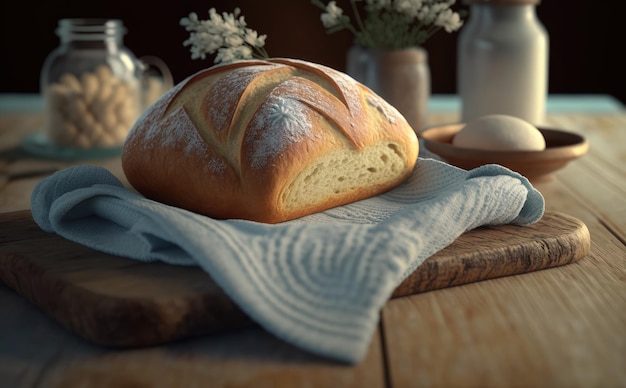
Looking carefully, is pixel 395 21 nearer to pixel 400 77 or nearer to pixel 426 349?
pixel 400 77

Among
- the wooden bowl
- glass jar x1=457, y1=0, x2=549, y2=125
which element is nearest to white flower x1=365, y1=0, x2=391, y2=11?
glass jar x1=457, y1=0, x2=549, y2=125

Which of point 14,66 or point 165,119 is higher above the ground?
point 165,119

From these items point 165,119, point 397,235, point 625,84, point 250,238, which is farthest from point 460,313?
point 625,84

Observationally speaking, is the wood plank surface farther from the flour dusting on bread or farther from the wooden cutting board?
the flour dusting on bread

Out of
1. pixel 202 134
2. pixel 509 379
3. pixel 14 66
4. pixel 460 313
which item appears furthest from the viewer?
pixel 14 66

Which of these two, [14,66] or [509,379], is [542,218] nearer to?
[509,379]

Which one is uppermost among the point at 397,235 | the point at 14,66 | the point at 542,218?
the point at 397,235

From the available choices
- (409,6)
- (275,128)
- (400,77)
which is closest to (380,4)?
(409,6)
